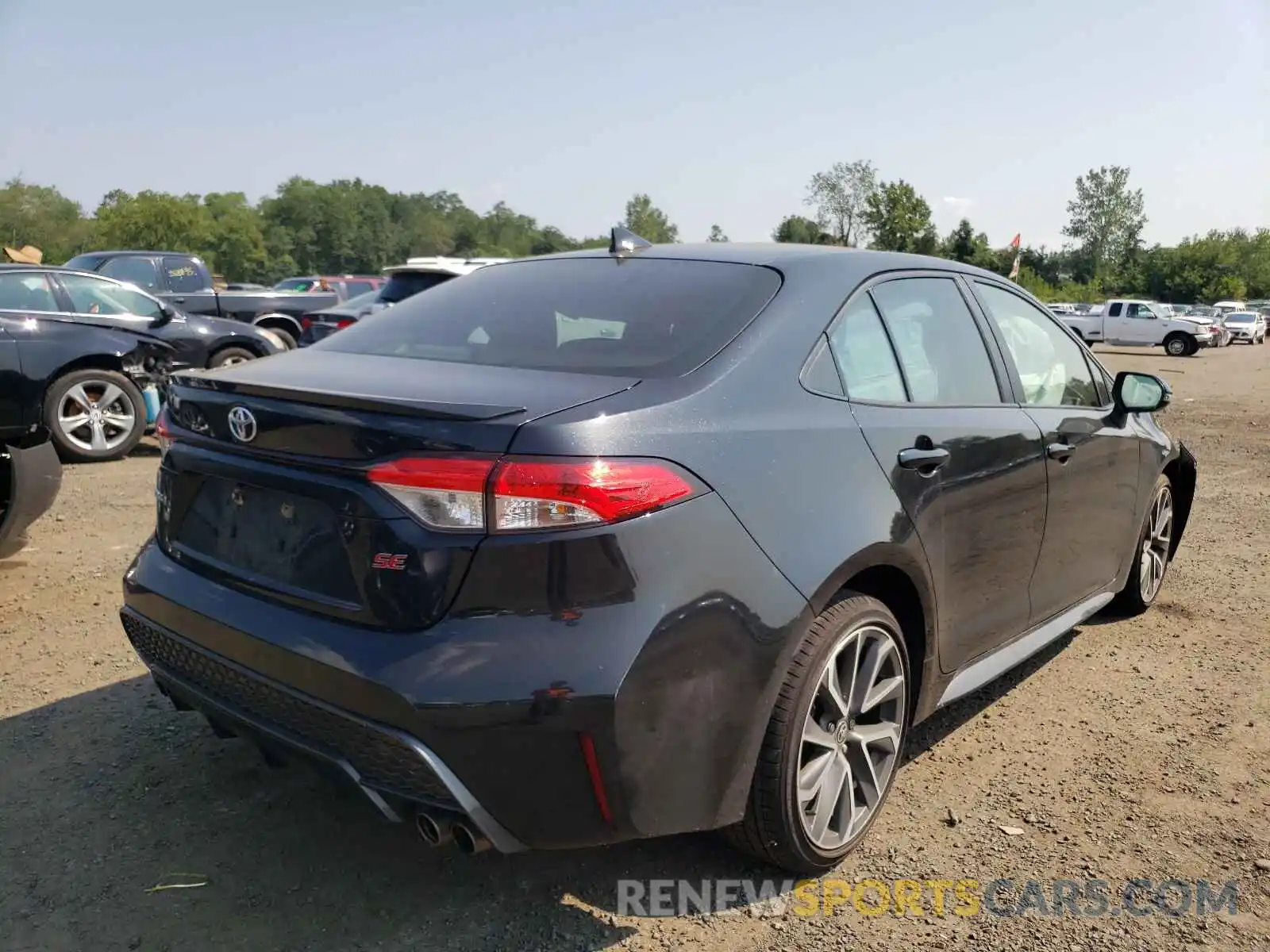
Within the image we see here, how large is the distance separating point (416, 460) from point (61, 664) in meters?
2.72

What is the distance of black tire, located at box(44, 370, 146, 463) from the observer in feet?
26.7

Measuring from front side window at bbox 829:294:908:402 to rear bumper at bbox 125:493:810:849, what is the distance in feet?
2.43

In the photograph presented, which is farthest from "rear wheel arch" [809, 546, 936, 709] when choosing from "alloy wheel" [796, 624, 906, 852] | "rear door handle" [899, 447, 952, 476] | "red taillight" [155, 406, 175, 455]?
"red taillight" [155, 406, 175, 455]

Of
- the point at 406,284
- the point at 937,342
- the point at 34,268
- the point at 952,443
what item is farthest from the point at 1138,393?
the point at 406,284

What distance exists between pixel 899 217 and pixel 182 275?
62016 millimetres

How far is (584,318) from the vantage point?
2.83 meters

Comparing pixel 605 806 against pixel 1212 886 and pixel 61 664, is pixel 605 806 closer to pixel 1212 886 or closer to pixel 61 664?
pixel 1212 886

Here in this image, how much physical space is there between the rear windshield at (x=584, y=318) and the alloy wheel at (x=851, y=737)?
34.4 inches

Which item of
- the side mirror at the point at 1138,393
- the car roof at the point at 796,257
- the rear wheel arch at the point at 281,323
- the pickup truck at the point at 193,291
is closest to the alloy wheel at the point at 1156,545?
the side mirror at the point at 1138,393

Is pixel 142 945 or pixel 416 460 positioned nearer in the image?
pixel 416 460

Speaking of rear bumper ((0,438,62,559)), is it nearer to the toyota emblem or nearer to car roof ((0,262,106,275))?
the toyota emblem

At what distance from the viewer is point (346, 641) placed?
213 cm

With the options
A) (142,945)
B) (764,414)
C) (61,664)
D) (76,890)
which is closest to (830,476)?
(764,414)

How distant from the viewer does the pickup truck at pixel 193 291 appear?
1302 cm
